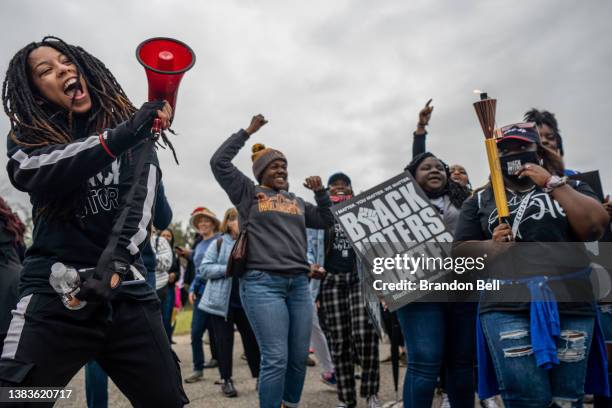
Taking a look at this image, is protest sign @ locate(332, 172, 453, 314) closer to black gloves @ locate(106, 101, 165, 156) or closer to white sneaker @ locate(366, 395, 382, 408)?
white sneaker @ locate(366, 395, 382, 408)

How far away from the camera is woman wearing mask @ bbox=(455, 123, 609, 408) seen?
243 cm

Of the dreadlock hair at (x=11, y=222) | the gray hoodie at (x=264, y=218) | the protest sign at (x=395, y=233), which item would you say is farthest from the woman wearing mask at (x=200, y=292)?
the protest sign at (x=395, y=233)

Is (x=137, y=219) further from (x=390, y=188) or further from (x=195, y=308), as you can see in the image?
(x=195, y=308)

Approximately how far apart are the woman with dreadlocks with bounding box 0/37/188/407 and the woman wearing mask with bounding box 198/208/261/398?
3393 millimetres

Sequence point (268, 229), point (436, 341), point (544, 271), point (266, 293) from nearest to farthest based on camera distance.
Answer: point (544, 271) → point (436, 341) → point (266, 293) → point (268, 229)

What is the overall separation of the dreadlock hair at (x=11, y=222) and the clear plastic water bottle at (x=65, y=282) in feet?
6.75

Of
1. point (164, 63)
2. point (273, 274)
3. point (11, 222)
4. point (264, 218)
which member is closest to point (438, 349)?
point (273, 274)

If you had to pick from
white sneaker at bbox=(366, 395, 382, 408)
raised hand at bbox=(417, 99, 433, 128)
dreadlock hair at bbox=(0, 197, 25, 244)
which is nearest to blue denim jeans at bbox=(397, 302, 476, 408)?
white sneaker at bbox=(366, 395, 382, 408)

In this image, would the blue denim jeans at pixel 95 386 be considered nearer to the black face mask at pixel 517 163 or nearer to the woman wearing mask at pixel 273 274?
the woman wearing mask at pixel 273 274

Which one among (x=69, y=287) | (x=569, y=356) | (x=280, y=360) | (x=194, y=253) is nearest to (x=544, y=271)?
(x=569, y=356)

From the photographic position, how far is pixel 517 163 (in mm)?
2785

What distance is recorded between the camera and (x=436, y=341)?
3230 mm

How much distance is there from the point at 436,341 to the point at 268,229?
A: 149 cm

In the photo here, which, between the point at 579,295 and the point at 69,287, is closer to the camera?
the point at 69,287
